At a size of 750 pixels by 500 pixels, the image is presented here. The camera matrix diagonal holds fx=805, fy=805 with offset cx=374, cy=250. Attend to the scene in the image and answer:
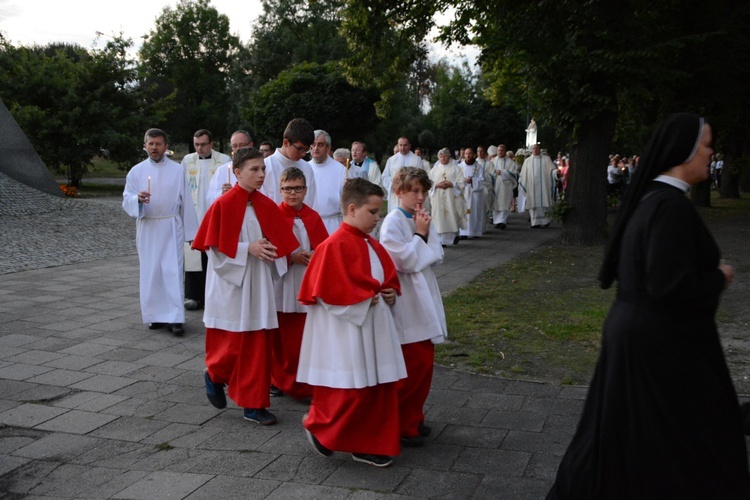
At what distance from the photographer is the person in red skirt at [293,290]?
5.80 meters

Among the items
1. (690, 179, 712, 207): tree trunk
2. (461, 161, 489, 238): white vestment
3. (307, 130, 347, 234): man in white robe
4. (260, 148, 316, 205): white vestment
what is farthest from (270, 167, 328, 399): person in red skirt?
(690, 179, 712, 207): tree trunk

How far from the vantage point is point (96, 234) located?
17.4 m

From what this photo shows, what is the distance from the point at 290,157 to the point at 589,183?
1007cm

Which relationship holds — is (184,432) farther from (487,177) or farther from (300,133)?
(487,177)

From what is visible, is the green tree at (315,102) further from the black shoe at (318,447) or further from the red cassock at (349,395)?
the black shoe at (318,447)

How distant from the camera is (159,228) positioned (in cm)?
835

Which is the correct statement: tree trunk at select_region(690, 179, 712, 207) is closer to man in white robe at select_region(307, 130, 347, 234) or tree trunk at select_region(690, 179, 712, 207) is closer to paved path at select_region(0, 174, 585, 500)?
man in white robe at select_region(307, 130, 347, 234)

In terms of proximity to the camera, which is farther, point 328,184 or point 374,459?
point 328,184

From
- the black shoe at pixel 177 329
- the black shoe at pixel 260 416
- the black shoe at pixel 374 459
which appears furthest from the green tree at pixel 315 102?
the black shoe at pixel 374 459

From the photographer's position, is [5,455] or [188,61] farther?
[188,61]

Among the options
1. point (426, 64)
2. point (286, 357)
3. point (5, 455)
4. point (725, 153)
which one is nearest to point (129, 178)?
point (286, 357)

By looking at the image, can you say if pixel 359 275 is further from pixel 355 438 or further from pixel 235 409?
pixel 235 409

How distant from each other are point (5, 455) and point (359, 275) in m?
2.38

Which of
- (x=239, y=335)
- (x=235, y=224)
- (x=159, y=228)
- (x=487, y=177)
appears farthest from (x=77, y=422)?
(x=487, y=177)
